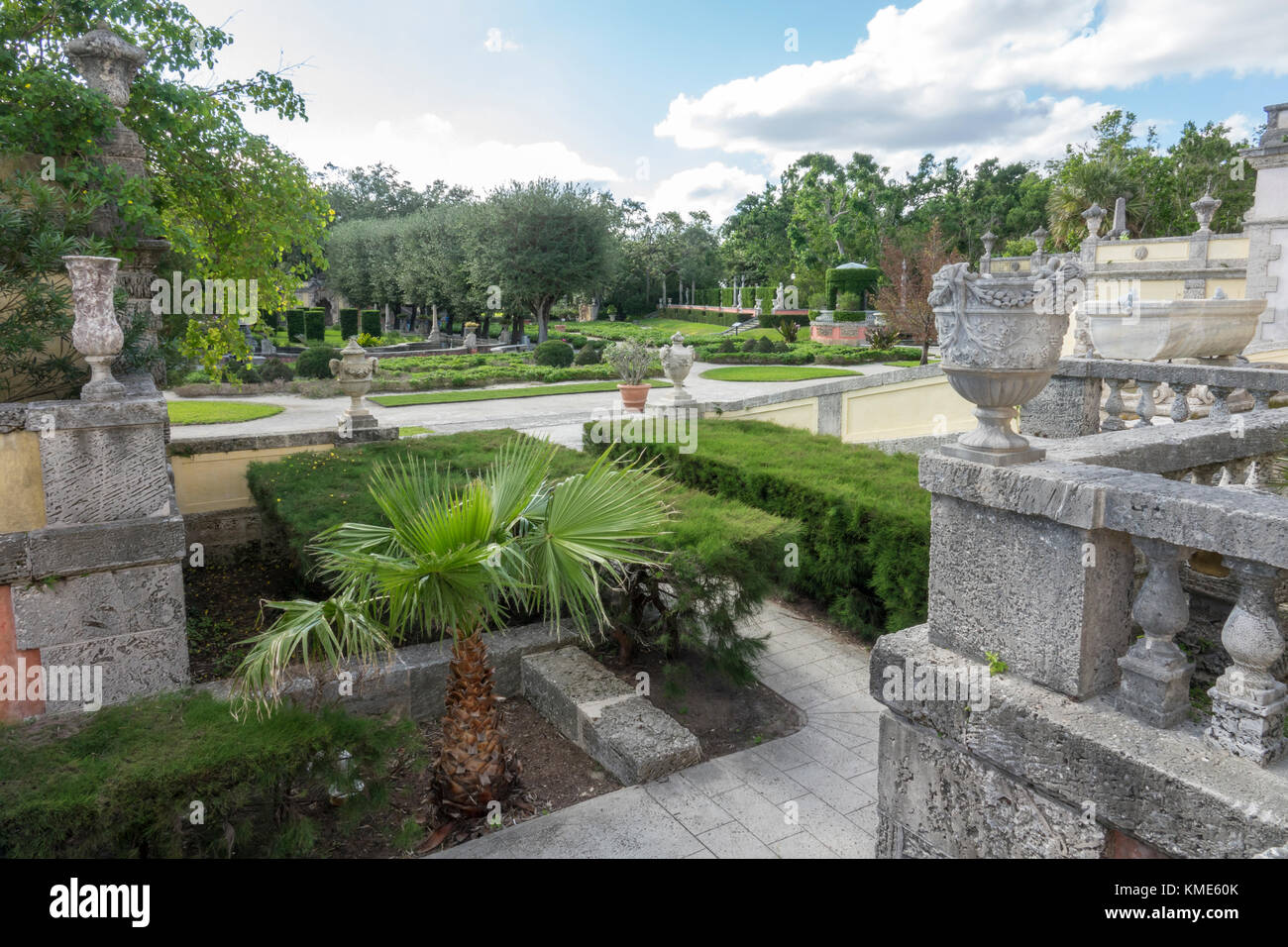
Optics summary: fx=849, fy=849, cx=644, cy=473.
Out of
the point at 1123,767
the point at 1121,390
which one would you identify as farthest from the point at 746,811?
the point at 1121,390

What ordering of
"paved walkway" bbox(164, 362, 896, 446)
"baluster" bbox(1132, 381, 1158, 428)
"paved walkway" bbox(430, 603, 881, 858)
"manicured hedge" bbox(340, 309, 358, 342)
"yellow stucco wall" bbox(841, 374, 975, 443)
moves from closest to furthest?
"paved walkway" bbox(430, 603, 881, 858) < "baluster" bbox(1132, 381, 1158, 428) < "yellow stucco wall" bbox(841, 374, 975, 443) < "paved walkway" bbox(164, 362, 896, 446) < "manicured hedge" bbox(340, 309, 358, 342)

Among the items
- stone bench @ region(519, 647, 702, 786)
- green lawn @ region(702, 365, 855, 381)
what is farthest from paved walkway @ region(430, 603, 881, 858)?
green lawn @ region(702, 365, 855, 381)

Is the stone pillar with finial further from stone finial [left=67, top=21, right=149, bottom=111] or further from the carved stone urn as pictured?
the carved stone urn

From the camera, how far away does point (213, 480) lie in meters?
9.27

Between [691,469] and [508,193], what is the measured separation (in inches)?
1160

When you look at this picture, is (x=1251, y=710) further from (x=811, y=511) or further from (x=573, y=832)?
(x=811, y=511)

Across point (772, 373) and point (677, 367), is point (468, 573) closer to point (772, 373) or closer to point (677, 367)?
point (677, 367)

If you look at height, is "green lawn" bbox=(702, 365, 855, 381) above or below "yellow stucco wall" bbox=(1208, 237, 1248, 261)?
below

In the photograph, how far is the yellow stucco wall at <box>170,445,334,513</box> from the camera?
9086mm

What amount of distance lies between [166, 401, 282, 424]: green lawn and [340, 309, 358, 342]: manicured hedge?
68.0ft

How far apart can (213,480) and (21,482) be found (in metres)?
4.17

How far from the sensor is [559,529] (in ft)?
13.8

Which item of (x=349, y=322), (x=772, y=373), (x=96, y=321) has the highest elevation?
(x=349, y=322)

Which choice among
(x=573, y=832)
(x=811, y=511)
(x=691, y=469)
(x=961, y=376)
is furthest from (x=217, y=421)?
(x=961, y=376)
